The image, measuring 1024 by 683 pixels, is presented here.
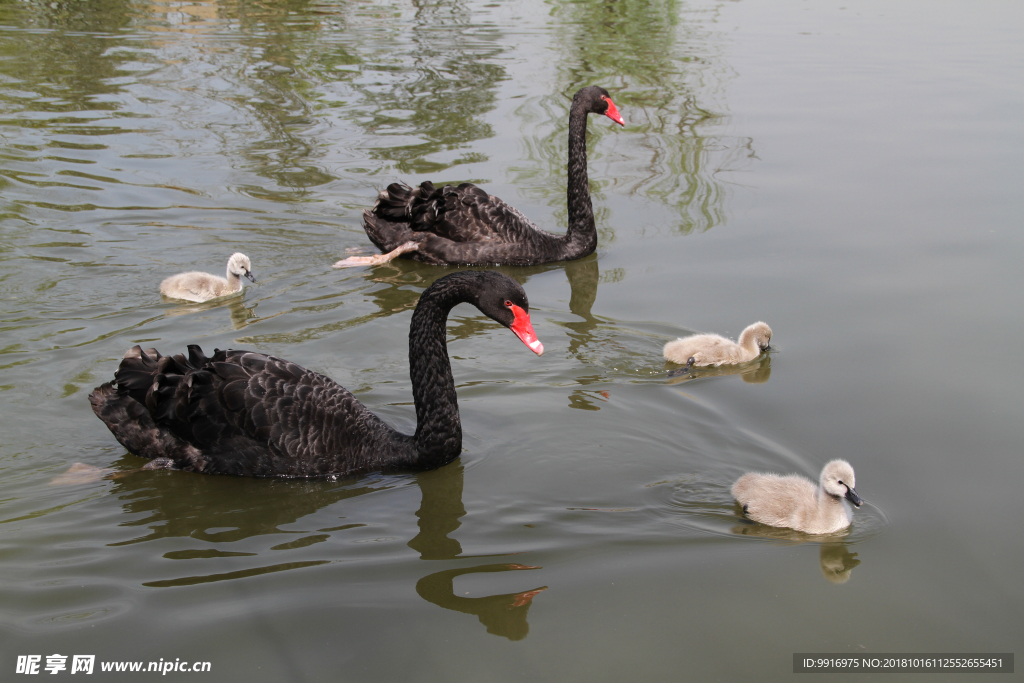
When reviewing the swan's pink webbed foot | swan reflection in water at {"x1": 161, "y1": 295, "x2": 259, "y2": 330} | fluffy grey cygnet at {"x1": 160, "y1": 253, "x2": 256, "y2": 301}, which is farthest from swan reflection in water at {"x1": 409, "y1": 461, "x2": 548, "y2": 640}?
the swan's pink webbed foot

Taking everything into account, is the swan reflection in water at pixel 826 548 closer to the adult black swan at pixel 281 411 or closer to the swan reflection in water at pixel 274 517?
the swan reflection in water at pixel 274 517

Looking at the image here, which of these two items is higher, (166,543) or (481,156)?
(481,156)

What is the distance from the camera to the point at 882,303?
20.3 ft

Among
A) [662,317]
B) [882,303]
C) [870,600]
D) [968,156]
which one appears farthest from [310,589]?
[968,156]

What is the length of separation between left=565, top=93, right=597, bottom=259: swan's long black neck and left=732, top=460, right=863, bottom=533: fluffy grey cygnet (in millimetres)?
3875

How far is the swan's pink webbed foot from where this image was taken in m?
7.09

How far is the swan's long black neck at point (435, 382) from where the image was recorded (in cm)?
437

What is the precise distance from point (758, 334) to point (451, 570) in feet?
8.75

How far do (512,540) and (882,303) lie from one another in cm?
360

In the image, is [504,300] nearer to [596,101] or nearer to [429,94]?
[596,101]

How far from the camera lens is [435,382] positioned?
4.40 metres

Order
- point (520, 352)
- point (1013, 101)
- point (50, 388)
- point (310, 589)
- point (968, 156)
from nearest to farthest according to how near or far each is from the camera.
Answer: point (310, 589)
point (50, 388)
point (520, 352)
point (968, 156)
point (1013, 101)

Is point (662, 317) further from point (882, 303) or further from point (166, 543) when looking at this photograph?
point (166, 543)

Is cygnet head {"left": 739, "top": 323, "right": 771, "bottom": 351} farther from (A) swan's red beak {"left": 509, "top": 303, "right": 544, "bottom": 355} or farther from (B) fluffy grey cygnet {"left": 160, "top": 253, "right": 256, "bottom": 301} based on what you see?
(B) fluffy grey cygnet {"left": 160, "top": 253, "right": 256, "bottom": 301}
